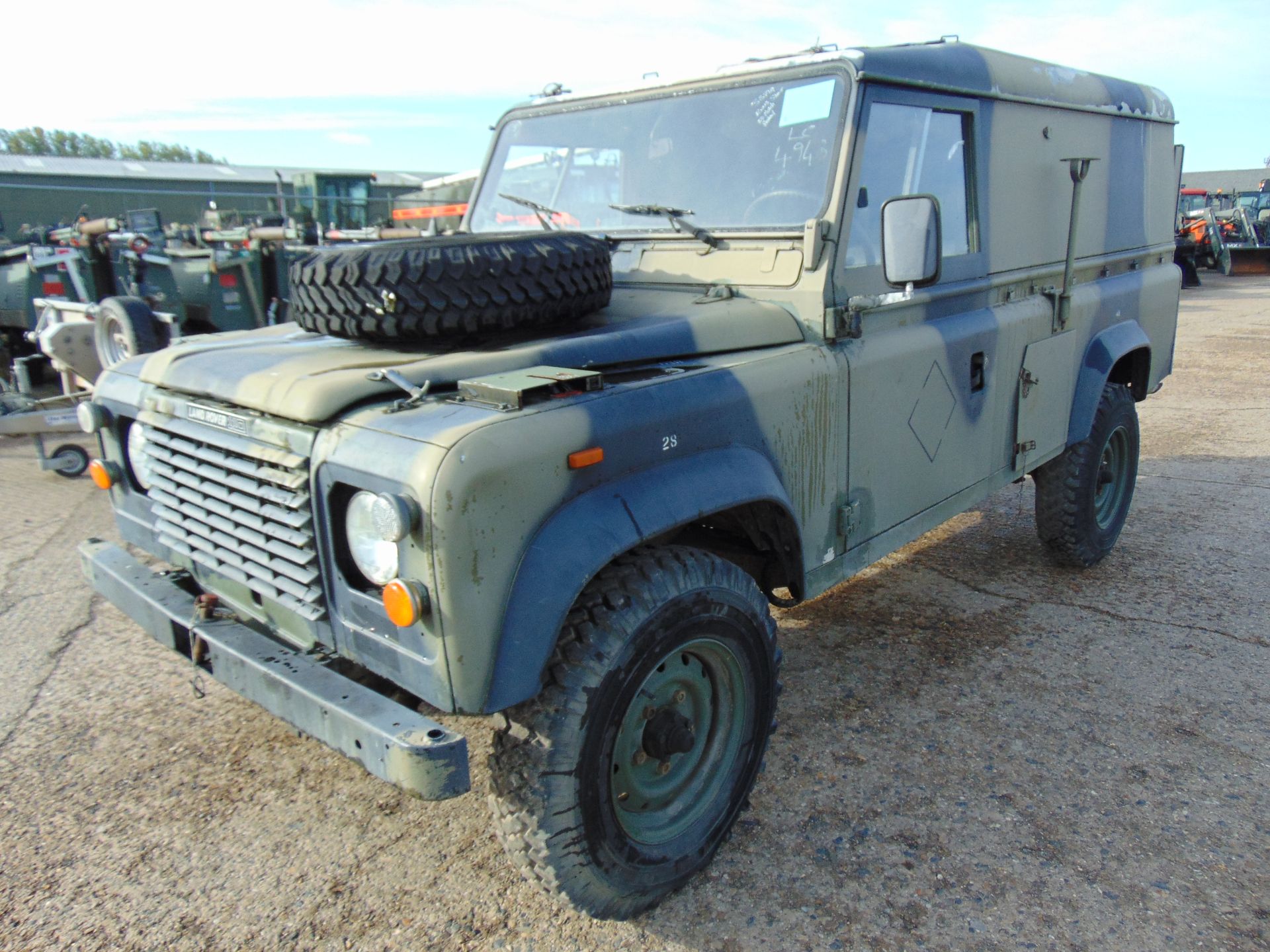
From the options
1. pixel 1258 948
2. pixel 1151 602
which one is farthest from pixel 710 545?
pixel 1151 602

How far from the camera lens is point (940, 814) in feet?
9.27

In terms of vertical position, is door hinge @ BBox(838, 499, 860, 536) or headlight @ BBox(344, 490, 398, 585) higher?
headlight @ BBox(344, 490, 398, 585)

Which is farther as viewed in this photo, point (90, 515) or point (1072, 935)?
point (90, 515)

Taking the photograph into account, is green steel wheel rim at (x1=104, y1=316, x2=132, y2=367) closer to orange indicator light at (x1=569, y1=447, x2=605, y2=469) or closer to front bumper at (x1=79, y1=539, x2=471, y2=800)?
front bumper at (x1=79, y1=539, x2=471, y2=800)

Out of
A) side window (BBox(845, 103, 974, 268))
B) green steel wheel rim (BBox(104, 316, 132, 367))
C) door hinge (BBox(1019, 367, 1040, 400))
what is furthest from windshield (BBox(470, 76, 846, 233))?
green steel wheel rim (BBox(104, 316, 132, 367))

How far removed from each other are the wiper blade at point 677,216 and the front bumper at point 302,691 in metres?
1.83

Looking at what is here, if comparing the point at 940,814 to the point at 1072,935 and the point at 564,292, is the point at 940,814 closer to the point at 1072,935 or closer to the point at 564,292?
the point at 1072,935

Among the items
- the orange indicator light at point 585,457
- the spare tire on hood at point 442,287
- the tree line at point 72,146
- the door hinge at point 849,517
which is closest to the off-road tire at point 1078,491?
the door hinge at point 849,517

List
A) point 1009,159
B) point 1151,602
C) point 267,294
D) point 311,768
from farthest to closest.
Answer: point 267,294 → point 1151,602 → point 1009,159 → point 311,768

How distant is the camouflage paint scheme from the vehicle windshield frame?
2cm

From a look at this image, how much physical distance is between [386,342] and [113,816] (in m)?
1.71

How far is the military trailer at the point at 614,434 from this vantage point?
2.01m

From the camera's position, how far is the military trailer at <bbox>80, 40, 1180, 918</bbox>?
6.59 ft

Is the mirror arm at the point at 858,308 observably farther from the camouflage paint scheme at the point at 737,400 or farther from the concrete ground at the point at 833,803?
the concrete ground at the point at 833,803
